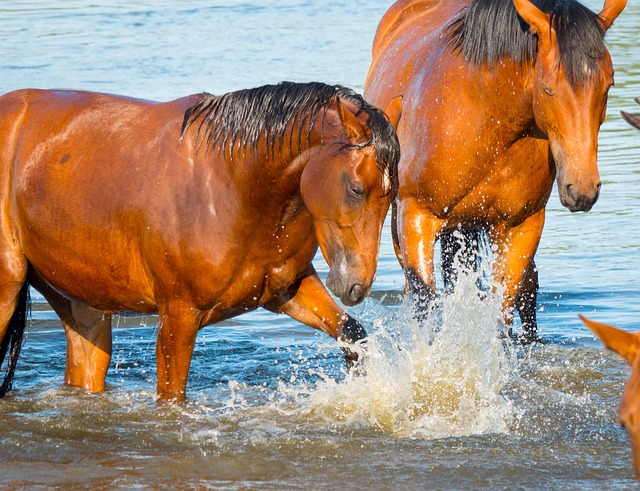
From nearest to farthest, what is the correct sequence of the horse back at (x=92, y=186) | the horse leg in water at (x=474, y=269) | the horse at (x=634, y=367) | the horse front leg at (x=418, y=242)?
the horse at (x=634, y=367)
the horse back at (x=92, y=186)
the horse front leg at (x=418, y=242)
the horse leg in water at (x=474, y=269)

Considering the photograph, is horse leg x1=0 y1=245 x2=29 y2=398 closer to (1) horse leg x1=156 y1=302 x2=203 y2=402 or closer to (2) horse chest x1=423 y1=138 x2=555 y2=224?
(1) horse leg x1=156 y1=302 x2=203 y2=402

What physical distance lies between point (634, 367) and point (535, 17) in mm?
3143

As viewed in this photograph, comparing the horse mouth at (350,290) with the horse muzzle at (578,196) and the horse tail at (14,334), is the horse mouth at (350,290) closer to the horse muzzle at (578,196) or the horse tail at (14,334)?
the horse muzzle at (578,196)

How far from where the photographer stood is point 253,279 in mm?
5293

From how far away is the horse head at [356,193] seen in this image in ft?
15.5

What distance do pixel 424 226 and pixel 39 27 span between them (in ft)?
49.3

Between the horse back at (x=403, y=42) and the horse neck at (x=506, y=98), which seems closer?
the horse neck at (x=506, y=98)

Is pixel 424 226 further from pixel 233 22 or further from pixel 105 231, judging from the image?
pixel 233 22

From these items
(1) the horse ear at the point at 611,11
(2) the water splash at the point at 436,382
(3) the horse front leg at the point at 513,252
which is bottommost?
(2) the water splash at the point at 436,382

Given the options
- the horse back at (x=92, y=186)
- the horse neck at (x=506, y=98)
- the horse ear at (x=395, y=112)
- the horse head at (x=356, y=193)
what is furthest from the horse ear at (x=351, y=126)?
Result: the horse neck at (x=506, y=98)

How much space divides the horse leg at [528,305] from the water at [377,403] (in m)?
0.22

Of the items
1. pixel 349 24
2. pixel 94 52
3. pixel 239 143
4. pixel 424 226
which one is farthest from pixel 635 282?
pixel 349 24

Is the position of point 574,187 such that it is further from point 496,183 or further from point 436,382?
point 436,382

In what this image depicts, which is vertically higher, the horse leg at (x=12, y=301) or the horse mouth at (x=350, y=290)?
the horse mouth at (x=350, y=290)
